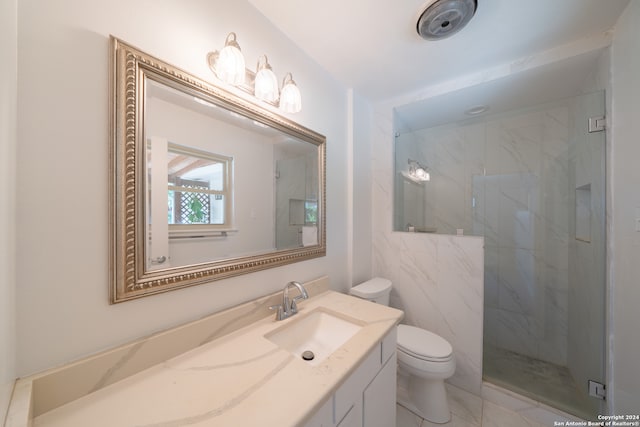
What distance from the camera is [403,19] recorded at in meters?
1.14

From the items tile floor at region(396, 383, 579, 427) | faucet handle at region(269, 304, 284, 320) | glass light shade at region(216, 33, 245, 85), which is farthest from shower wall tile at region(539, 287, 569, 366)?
glass light shade at region(216, 33, 245, 85)

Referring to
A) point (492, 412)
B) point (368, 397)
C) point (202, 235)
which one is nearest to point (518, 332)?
point (492, 412)

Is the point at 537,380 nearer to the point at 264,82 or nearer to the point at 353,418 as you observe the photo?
the point at 353,418

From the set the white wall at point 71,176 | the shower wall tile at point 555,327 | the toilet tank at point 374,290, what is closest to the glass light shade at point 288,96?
the white wall at point 71,176

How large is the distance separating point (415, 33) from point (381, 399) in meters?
1.90

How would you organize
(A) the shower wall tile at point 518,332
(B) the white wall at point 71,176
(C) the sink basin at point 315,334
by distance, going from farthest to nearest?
(A) the shower wall tile at point 518,332, (C) the sink basin at point 315,334, (B) the white wall at point 71,176

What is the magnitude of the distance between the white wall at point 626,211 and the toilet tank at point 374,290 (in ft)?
4.02

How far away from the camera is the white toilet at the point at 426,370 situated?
1334 mm

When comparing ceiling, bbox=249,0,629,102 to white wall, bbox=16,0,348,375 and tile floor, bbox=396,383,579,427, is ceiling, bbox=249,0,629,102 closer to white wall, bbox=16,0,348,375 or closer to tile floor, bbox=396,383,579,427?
white wall, bbox=16,0,348,375

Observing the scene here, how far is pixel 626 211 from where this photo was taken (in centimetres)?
114

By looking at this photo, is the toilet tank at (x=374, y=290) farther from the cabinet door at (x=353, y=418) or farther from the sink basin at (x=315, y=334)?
the cabinet door at (x=353, y=418)

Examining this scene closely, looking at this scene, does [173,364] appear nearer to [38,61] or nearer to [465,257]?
[38,61]

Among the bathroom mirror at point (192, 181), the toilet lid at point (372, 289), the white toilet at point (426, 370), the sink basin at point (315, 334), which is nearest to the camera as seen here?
the bathroom mirror at point (192, 181)

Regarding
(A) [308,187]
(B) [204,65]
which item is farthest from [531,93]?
(B) [204,65]
